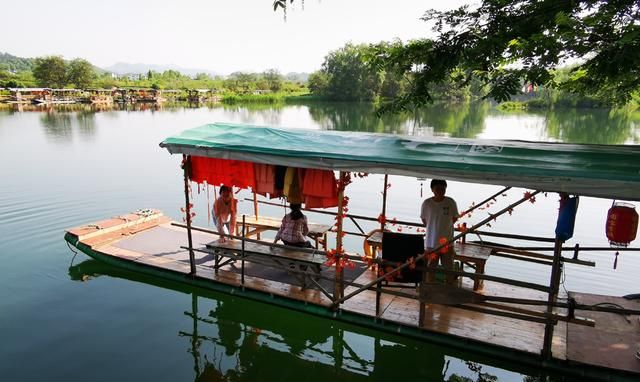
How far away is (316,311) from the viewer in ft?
20.9

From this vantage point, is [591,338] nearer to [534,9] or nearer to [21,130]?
[534,9]

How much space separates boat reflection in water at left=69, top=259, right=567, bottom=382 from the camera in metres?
5.86

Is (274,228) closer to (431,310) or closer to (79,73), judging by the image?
(431,310)

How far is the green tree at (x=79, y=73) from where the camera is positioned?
65125 millimetres

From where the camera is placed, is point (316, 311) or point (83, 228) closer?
point (316, 311)

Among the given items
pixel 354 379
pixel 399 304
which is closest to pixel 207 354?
pixel 354 379

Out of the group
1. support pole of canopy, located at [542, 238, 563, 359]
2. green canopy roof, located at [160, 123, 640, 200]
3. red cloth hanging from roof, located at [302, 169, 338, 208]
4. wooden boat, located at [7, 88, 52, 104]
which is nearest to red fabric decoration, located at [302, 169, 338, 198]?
red cloth hanging from roof, located at [302, 169, 338, 208]

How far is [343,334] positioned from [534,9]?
5763 millimetres

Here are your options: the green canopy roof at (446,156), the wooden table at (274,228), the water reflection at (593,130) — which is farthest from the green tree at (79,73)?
the green canopy roof at (446,156)

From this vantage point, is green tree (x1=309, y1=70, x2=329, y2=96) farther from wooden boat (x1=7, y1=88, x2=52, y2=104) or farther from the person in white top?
the person in white top

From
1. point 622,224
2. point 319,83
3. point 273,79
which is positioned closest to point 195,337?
point 622,224

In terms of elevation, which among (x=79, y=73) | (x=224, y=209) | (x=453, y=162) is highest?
(x=79, y=73)

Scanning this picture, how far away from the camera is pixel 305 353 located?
6387 mm

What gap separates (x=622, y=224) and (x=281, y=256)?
4.49 meters
